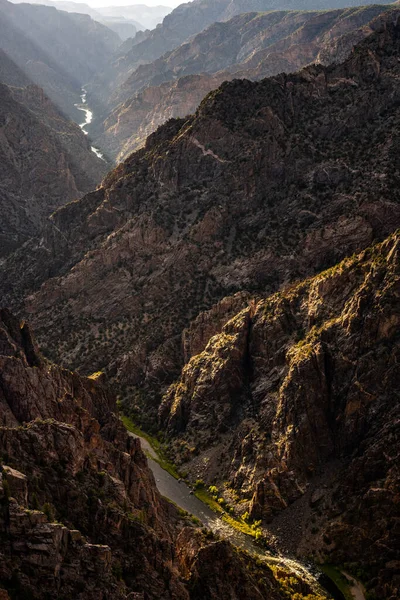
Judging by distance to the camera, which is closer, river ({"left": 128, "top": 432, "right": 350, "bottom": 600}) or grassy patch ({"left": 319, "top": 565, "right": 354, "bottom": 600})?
grassy patch ({"left": 319, "top": 565, "right": 354, "bottom": 600})

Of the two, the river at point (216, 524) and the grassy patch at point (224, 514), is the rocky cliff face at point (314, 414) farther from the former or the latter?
the river at point (216, 524)

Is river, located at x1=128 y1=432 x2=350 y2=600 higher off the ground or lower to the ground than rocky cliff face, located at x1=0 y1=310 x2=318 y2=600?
lower

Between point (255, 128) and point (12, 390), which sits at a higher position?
point (255, 128)

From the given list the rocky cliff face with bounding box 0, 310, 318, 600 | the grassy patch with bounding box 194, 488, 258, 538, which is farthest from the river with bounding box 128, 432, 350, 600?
the rocky cliff face with bounding box 0, 310, 318, 600

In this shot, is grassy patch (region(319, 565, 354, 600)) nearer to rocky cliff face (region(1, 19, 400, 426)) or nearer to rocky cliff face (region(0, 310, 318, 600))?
rocky cliff face (region(0, 310, 318, 600))

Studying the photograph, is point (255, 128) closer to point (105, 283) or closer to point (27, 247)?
point (105, 283)

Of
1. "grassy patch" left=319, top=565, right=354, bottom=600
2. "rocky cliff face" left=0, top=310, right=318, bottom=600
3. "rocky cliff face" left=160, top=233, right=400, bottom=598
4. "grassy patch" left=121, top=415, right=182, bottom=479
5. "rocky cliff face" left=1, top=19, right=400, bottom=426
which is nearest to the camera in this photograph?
"rocky cliff face" left=0, top=310, right=318, bottom=600

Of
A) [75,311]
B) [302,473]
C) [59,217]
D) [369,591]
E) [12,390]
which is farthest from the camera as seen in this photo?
[59,217]

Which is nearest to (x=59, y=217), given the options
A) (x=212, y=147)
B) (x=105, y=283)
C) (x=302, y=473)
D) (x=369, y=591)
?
(x=105, y=283)
